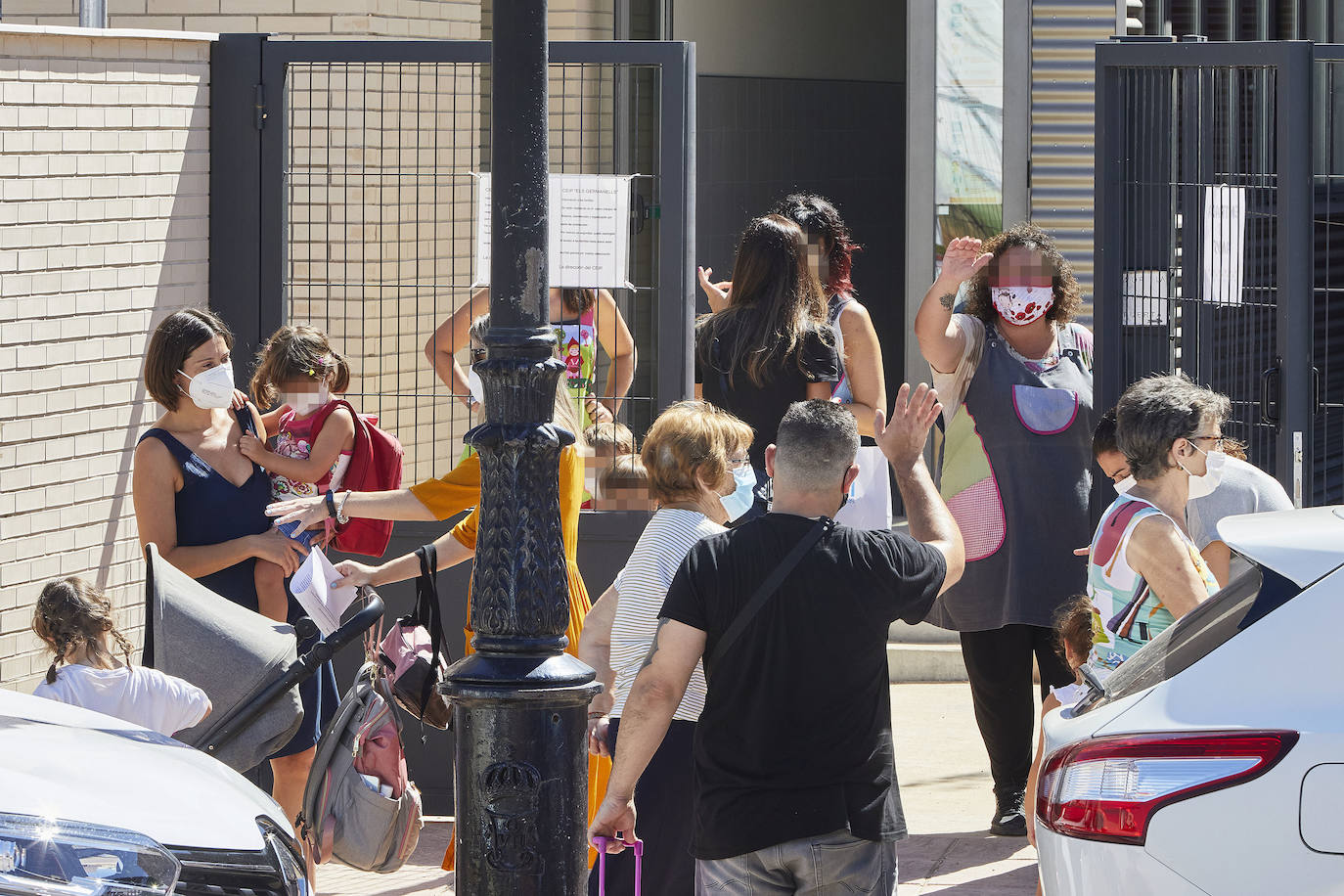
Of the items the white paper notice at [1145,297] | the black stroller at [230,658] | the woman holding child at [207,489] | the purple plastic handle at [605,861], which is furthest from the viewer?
the white paper notice at [1145,297]

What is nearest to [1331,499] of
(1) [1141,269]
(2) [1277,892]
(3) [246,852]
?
(1) [1141,269]

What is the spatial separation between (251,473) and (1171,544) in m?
2.89

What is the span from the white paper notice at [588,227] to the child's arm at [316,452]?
774 mm

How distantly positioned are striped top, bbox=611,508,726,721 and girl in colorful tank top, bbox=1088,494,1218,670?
1042 millimetres

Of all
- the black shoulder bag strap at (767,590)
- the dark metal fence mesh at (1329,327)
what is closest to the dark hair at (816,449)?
the black shoulder bag strap at (767,590)

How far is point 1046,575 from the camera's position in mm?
6246

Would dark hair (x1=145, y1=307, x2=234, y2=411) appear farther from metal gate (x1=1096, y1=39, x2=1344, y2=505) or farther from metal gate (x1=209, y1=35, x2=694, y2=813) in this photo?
metal gate (x1=1096, y1=39, x2=1344, y2=505)

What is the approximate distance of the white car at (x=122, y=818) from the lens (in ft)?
10.8

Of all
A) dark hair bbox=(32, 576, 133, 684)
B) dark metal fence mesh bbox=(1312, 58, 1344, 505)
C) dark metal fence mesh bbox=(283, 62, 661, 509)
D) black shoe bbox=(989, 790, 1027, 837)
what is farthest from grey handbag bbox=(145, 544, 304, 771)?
dark metal fence mesh bbox=(1312, 58, 1344, 505)

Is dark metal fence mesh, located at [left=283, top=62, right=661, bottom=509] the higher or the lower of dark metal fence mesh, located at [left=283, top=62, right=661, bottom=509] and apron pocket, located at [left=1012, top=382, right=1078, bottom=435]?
the higher

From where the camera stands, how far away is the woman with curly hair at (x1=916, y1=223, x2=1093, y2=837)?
6250 mm

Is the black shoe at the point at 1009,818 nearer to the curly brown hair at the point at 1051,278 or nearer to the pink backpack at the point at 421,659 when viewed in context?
the curly brown hair at the point at 1051,278

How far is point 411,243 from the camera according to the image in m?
Answer: 7.26

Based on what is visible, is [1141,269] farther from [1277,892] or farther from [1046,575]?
[1277,892]
